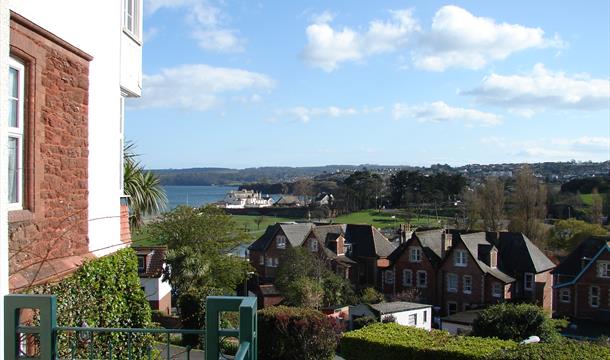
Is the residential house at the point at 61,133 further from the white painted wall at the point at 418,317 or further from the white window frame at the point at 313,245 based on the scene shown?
the white window frame at the point at 313,245

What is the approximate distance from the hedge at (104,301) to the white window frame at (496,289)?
105 feet

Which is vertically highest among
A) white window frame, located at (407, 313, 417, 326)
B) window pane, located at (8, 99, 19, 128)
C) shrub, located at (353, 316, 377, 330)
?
window pane, located at (8, 99, 19, 128)

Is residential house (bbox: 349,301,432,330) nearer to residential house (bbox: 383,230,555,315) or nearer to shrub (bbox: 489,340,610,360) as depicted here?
residential house (bbox: 383,230,555,315)

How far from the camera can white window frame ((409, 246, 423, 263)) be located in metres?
41.6

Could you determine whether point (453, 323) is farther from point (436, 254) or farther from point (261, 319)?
point (261, 319)

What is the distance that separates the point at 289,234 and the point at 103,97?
1564 inches

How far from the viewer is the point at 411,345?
19.8 m

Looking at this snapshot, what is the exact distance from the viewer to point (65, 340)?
749cm

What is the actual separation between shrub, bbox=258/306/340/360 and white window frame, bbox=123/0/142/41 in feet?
51.2

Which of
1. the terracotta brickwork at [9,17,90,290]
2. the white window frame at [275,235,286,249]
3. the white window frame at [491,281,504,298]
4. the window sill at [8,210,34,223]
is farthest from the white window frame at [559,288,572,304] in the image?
the window sill at [8,210,34,223]

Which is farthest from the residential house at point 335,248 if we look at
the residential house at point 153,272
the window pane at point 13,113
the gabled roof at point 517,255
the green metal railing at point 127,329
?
the green metal railing at point 127,329

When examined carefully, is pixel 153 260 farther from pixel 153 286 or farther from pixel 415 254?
pixel 415 254

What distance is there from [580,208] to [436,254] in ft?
151

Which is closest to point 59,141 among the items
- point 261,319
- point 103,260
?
point 103,260
